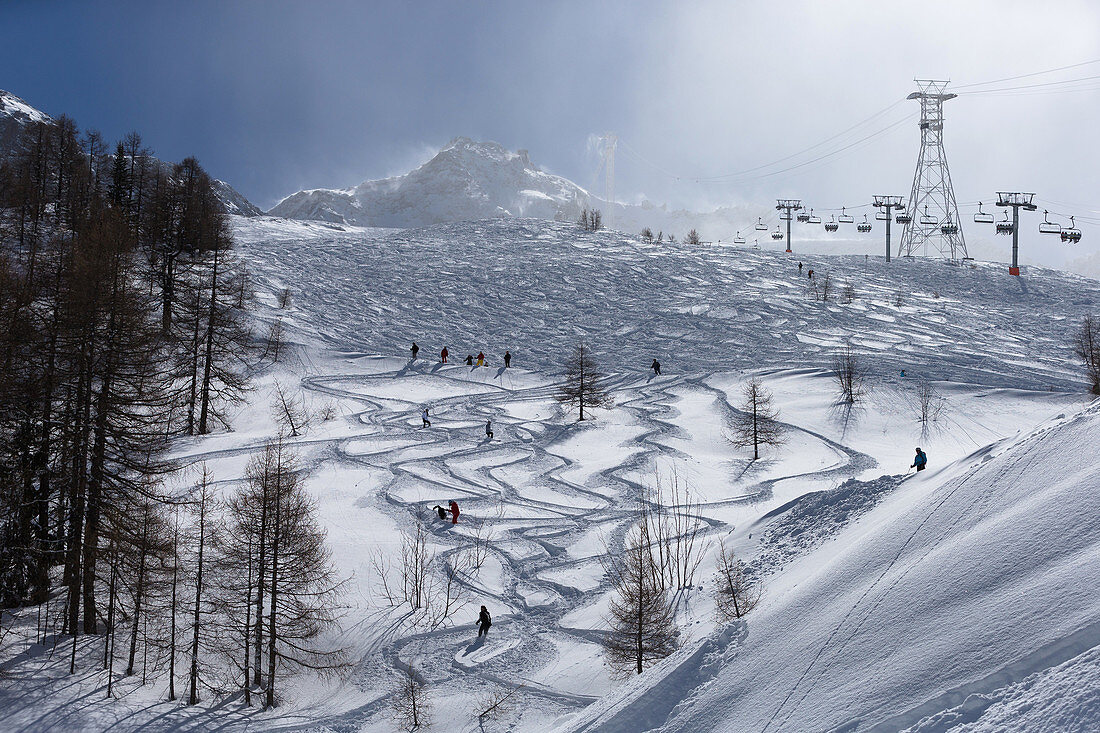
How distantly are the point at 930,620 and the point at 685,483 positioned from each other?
69.7 ft

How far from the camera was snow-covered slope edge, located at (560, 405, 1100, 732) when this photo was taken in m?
6.21

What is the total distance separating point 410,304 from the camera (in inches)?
2292

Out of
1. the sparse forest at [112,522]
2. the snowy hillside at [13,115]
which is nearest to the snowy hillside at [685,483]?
the sparse forest at [112,522]

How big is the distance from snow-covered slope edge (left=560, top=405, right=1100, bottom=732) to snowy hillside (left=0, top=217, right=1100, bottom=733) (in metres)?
0.04

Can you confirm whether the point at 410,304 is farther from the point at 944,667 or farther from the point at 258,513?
the point at 944,667

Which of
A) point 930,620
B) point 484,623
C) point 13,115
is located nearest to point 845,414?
point 484,623

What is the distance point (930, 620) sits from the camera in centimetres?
742

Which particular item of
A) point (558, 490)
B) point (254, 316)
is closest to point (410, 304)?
point (254, 316)

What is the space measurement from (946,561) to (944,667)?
7.60 feet

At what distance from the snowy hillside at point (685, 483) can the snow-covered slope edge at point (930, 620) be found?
4 cm

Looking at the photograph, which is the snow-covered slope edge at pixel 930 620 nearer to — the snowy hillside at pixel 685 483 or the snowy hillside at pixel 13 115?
the snowy hillside at pixel 685 483

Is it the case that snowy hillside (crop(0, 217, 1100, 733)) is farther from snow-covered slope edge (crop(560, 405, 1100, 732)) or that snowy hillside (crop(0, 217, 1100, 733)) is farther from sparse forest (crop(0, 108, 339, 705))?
sparse forest (crop(0, 108, 339, 705))

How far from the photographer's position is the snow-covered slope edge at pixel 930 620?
621 centimetres

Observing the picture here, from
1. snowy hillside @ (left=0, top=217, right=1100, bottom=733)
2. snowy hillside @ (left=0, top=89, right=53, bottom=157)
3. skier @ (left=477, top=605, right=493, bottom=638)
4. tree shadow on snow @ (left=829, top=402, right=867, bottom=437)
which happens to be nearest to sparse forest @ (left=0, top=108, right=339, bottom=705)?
snowy hillside @ (left=0, top=217, right=1100, bottom=733)
